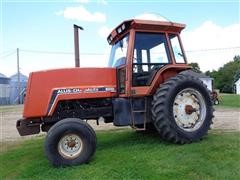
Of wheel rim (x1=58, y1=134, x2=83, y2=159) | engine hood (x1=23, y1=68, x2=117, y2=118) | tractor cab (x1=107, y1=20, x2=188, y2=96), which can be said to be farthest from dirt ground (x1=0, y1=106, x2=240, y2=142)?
wheel rim (x1=58, y1=134, x2=83, y2=159)

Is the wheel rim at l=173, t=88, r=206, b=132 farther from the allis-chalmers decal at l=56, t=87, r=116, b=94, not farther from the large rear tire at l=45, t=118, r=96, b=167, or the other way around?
the large rear tire at l=45, t=118, r=96, b=167

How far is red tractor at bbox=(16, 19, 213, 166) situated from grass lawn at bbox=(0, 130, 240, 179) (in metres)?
0.38

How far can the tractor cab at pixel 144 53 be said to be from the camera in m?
6.77

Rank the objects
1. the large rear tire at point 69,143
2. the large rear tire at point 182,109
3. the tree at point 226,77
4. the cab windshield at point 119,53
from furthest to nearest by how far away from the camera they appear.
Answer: the tree at point 226,77 < the cab windshield at point 119,53 < the large rear tire at point 182,109 < the large rear tire at point 69,143

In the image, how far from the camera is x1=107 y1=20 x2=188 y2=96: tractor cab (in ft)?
22.2

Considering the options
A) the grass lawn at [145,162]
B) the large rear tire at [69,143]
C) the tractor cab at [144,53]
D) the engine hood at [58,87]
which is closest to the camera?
the grass lawn at [145,162]

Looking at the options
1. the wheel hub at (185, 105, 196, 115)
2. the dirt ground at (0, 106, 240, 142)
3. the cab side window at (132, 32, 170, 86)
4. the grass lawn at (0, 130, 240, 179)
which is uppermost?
the cab side window at (132, 32, 170, 86)

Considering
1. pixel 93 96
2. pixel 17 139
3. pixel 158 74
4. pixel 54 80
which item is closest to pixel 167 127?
pixel 158 74

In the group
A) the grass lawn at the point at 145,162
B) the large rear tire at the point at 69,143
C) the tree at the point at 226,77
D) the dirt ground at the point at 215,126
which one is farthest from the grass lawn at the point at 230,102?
the tree at the point at 226,77

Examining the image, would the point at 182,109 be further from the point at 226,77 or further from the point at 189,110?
the point at 226,77

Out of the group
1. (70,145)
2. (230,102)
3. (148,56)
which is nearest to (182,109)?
(148,56)

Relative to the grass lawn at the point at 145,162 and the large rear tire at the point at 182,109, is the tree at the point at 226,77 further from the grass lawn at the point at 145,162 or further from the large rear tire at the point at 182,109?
the grass lawn at the point at 145,162

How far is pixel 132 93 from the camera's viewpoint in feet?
22.0

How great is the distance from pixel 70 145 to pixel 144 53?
93.2 inches
